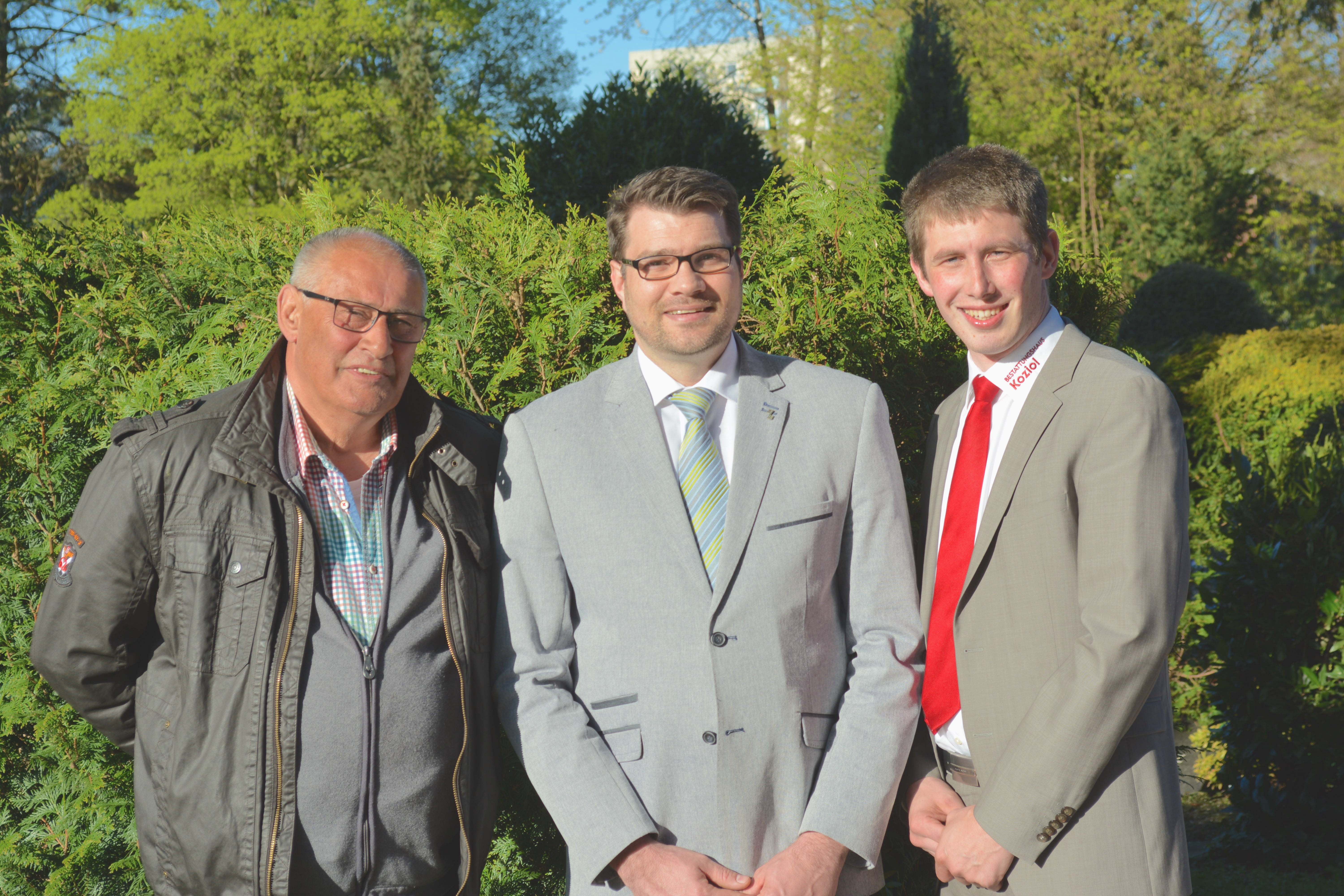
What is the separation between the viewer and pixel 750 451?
262cm

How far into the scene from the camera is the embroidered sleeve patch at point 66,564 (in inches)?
100.0

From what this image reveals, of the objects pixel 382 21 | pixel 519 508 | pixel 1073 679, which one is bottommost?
pixel 1073 679

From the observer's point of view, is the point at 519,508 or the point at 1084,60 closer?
the point at 519,508

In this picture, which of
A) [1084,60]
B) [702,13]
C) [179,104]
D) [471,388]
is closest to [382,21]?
[179,104]

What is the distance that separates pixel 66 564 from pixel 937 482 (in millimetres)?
2356

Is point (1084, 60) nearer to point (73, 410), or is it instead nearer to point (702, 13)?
point (702, 13)

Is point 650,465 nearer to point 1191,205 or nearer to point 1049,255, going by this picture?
point 1049,255

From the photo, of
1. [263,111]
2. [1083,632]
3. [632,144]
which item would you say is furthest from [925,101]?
[263,111]

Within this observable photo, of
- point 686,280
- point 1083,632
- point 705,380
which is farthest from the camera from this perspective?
point 705,380

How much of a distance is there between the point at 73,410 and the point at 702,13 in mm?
24271

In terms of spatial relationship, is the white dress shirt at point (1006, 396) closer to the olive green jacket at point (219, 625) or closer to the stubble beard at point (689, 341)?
the stubble beard at point (689, 341)

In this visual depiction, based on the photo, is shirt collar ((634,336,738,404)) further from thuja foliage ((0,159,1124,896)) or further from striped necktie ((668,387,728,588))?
thuja foliage ((0,159,1124,896))

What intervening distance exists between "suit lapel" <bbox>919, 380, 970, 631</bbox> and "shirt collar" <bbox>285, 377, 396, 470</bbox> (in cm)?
151

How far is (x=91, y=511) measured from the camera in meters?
2.52
